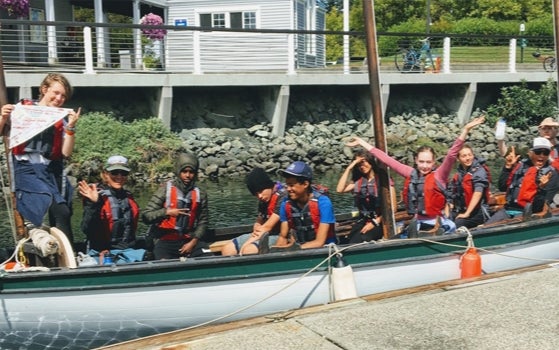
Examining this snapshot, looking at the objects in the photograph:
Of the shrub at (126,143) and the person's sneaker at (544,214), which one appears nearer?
the person's sneaker at (544,214)

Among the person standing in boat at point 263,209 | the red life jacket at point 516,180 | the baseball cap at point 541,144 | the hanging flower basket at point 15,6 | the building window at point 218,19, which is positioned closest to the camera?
the person standing in boat at point 263,209

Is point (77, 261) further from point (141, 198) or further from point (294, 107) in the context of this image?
point (294, 107)

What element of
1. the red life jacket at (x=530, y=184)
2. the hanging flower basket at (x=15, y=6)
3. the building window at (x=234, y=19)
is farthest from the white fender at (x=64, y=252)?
the building window at (x=234, y=19)

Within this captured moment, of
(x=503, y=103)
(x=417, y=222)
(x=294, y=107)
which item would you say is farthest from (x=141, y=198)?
(x=503, y=103)

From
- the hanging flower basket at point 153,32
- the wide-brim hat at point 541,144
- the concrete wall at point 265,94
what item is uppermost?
the hanging flower basket at point 153,32

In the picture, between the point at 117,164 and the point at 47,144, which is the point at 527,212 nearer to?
the point at 117,164

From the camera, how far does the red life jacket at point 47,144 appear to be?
247 inches

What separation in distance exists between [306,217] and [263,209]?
82 cm

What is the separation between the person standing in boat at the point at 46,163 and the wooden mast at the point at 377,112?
321 cm

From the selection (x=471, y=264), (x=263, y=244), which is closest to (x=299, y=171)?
(x=263, y=244)

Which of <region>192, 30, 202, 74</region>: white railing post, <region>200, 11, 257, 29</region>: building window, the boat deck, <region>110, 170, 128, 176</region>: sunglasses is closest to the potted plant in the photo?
<region>192, 30, 202, 74</region>: white railing post

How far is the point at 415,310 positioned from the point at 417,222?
1620mm

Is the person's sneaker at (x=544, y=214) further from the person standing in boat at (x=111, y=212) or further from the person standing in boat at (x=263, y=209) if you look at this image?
the person standing in boat at (x=111, y=212)

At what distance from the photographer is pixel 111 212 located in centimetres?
686
